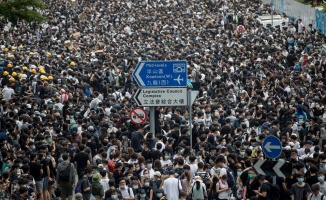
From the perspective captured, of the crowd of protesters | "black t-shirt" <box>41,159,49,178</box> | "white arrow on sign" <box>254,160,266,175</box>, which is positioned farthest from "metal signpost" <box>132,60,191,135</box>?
"white arrow on sign" <box>254,160,266,175</box>

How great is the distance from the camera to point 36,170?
63.5ft

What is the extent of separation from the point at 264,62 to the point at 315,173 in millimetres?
18218

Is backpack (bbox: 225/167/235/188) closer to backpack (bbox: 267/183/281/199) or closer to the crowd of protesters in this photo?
the crowd of protesters

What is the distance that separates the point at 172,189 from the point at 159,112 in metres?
7.88

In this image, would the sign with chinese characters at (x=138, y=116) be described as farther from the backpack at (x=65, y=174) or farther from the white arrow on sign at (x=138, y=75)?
the backpack at (x=65, y=174)

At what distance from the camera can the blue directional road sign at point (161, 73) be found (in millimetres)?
22094

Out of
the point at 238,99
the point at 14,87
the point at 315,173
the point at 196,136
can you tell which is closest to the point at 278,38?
the point at 238,99

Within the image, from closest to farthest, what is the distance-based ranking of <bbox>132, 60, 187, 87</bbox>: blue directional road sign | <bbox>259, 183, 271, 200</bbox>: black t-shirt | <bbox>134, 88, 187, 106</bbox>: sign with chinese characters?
<bbox>259, 183, 271, 200</bbox>: black t-shirt
<bbox>134, 88, 187, 106</bbox>: sign with chinese characters
<bbox>132, 60, 187, 87</bbox>: blue directional road sign

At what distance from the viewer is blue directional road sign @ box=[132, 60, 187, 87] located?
22.1 meters

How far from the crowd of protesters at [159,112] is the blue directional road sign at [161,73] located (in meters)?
1.26

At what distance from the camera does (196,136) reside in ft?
74.4

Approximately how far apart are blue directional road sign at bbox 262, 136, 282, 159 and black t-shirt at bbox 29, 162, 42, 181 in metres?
4.89

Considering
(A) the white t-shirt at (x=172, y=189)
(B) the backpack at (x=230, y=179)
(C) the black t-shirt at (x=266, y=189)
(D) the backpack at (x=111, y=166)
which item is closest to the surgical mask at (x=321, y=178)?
(C) the black t-shirt at (x=266, y=189)

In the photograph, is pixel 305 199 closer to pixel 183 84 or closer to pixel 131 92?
pixel 183 84
